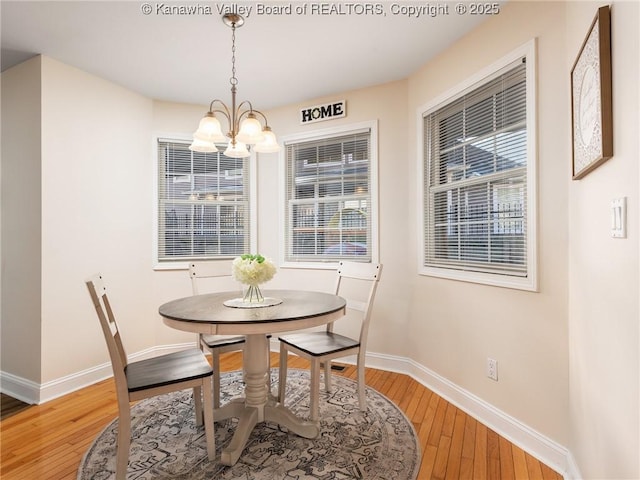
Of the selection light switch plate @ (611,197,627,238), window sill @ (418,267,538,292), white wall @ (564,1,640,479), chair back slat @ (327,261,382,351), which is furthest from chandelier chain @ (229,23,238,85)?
light switch plate @ (611,197,627,238)

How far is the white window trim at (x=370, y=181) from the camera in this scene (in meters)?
3.38

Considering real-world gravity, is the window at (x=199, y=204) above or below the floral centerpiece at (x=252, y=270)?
above

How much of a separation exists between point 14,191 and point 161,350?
6.29 ft

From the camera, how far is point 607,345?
1270 millimetres

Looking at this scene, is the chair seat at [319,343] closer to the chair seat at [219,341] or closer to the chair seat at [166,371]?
the chair seat at [219,341]

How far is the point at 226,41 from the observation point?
102 inches

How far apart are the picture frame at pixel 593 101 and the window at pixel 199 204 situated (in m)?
3.11

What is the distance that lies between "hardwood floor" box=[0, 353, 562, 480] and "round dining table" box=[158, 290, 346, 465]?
720 millimetres

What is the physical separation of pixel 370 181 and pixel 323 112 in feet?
2.89

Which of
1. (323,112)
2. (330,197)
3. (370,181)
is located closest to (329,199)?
(330,197)

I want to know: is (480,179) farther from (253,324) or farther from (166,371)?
(166,371)

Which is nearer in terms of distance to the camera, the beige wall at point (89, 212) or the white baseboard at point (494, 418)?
the white baseboard at point (494, 418)

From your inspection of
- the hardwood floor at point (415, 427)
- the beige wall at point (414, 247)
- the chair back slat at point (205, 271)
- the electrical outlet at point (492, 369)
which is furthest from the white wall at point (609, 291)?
the chair back slat at point (205, 271)

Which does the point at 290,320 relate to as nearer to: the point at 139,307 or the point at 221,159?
the point at 139,307
